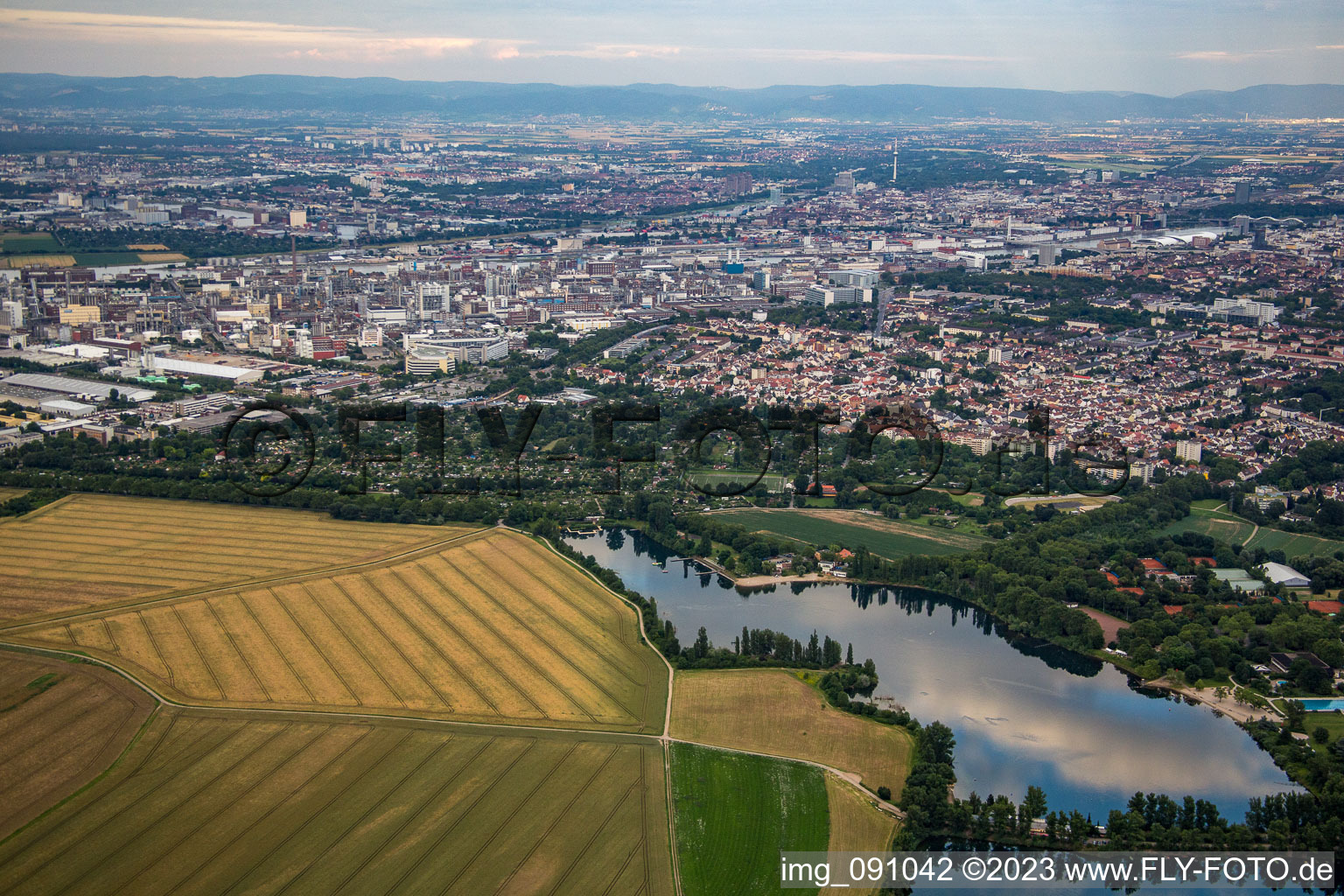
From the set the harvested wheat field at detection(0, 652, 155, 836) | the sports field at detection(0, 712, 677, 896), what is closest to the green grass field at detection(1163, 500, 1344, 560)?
the sports field at detection(0, 712, 677, 896)

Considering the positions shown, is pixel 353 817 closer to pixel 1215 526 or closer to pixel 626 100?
pixel 1215 526

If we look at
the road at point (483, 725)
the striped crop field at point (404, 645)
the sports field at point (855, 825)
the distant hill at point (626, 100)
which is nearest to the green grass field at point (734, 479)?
the striped crop field at point (404, 645)

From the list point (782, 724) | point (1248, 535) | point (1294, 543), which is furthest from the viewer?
point (1248, 535)

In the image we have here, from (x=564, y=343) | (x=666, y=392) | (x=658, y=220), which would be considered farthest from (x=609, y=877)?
(x=658, y=220)

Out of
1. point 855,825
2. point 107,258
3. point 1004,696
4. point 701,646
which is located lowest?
point 1004,696

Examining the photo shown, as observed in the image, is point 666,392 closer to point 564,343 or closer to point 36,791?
point 564,343

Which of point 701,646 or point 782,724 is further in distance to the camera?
point 701,646

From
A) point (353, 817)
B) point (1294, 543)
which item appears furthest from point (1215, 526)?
point (353, 817)

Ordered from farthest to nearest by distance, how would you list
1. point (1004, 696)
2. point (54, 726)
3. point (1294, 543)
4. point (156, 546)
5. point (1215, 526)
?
point (1215, 526)
point (1294, 543)
point (156, 546)
point (1004, 696)
point (54, 726)
